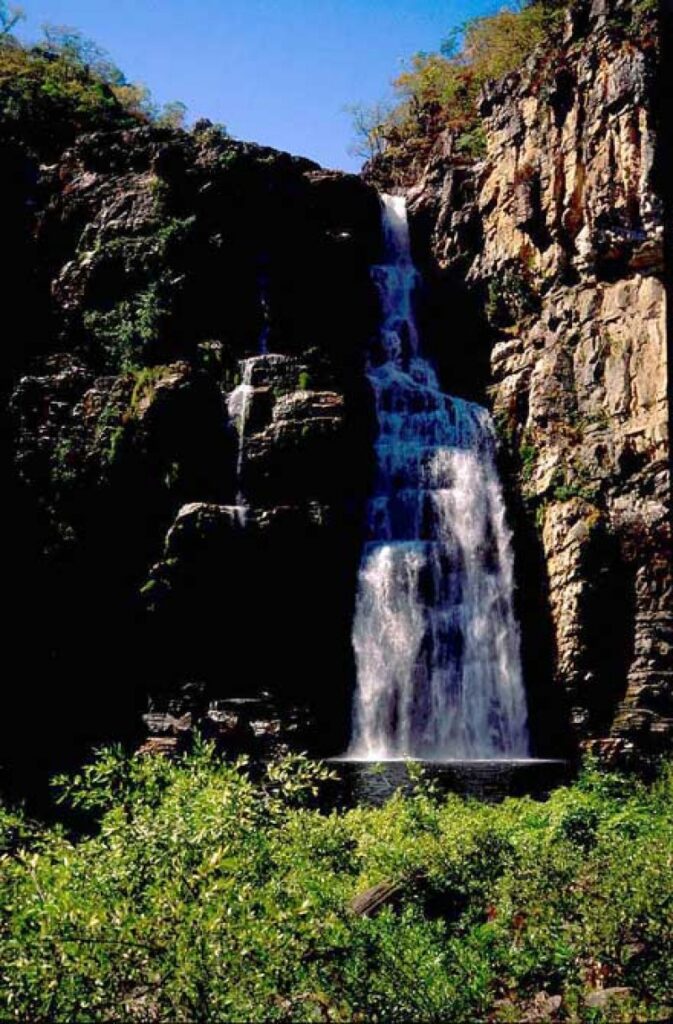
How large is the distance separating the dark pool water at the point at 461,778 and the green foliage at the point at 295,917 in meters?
7.02

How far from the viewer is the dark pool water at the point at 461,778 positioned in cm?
1536

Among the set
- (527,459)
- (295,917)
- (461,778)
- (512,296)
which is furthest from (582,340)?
(295,917)

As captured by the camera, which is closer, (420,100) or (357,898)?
(357,898)

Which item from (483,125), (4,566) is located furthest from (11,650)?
(483,125)

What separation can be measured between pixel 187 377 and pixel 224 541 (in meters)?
4.76

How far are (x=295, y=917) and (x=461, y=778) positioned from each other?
1285 cm

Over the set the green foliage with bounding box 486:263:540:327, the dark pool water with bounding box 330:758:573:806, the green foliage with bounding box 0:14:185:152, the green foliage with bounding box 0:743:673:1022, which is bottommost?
the dark pool water with bounding box 330:758:573:806

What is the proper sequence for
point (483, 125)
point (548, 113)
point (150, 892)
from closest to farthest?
1. point (150, 892)
2. point (548, 113)
3. point (483, 125)

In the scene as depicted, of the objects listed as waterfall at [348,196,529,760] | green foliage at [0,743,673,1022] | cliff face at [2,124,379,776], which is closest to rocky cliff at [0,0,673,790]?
cliff face at [2,124,379,776]

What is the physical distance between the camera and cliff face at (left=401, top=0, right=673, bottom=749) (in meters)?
21.7

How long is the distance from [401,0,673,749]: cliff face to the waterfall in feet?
3.06

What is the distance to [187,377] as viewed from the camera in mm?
23891

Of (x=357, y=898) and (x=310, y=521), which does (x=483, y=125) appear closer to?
(x=310, y=521)

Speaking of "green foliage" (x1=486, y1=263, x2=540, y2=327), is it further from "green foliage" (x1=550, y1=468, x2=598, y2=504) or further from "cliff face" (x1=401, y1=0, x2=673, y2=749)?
"green foliage" (x1=550, y1=468, x2=598, y2=504)
